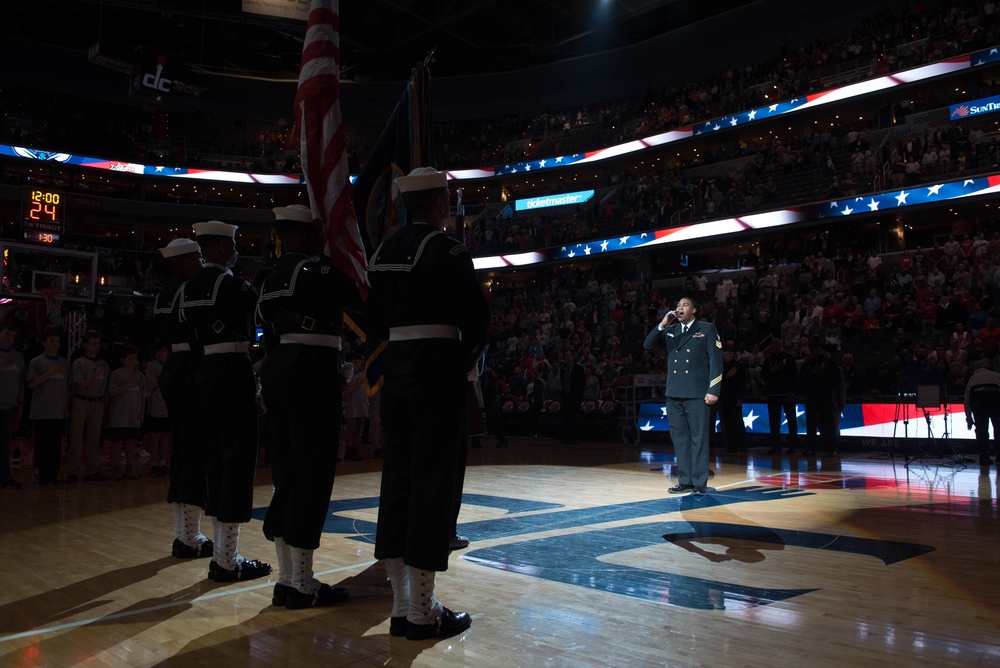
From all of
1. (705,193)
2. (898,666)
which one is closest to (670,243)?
(705,193)

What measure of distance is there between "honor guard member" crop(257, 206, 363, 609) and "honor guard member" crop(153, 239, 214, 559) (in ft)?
3.55

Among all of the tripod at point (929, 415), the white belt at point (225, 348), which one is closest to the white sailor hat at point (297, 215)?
the white belt at point (225, 348)

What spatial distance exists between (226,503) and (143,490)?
5.14m

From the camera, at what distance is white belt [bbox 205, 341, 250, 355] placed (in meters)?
4.54

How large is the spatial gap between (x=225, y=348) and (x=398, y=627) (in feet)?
6.81

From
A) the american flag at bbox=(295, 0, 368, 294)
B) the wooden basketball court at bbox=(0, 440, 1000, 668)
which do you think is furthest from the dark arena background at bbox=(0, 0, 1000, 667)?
the american flag at bbox=(295, 0, 368, 294)

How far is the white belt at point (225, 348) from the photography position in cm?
454

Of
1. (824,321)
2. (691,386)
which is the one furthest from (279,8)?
(691,386)

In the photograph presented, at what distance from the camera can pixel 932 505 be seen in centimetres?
700

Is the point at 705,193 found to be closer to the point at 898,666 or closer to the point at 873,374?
the point at 873,374

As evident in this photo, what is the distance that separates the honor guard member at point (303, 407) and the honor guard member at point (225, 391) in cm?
48

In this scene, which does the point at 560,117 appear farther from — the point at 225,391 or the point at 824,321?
the point at 225,391

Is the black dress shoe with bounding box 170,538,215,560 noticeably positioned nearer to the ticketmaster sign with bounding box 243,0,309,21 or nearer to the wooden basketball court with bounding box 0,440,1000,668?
the wooden basketball court with bounding box 0,440,1000,668

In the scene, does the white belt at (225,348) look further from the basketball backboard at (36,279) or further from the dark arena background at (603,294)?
the basketball backboard at (36,279)
